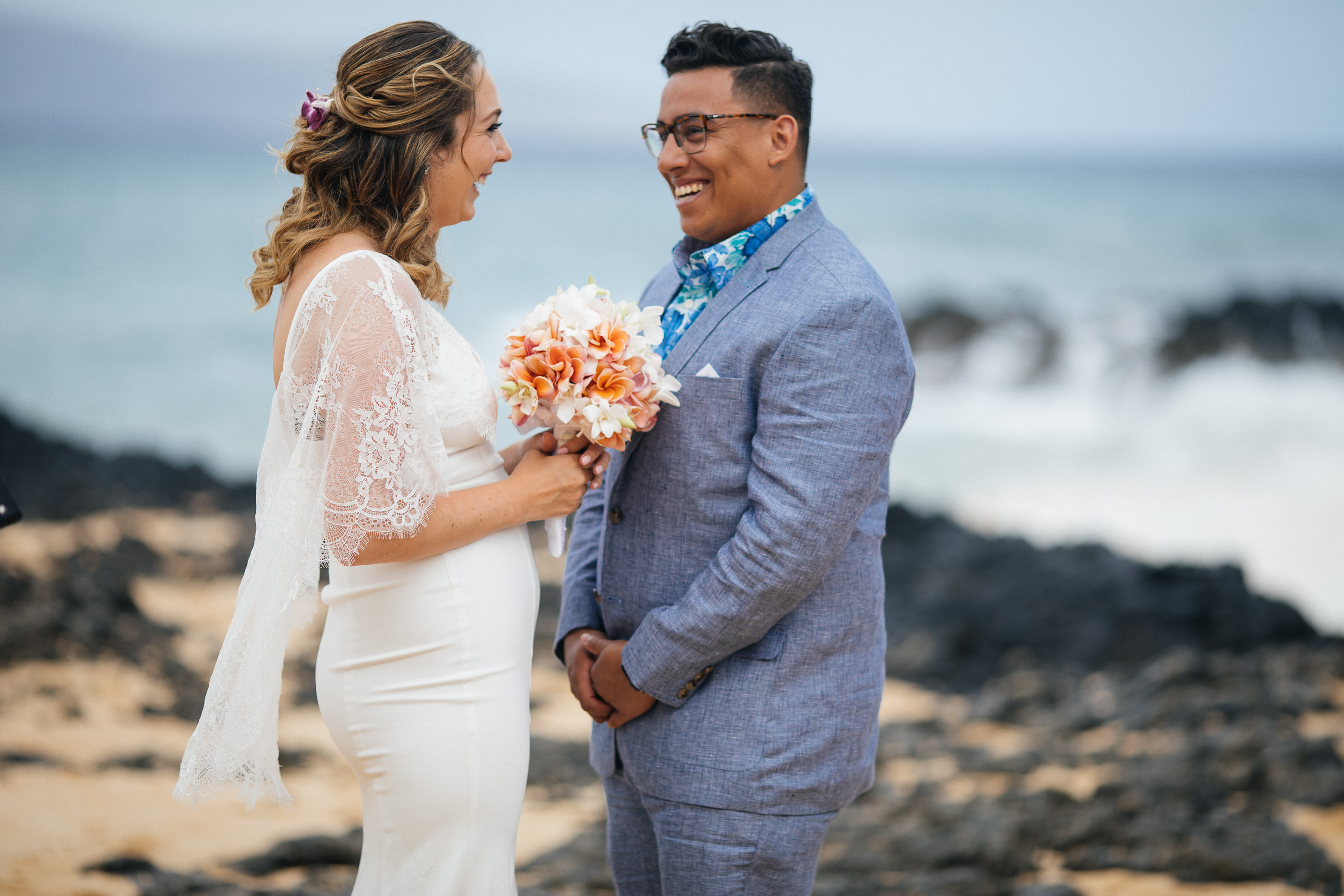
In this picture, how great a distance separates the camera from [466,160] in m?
2.18

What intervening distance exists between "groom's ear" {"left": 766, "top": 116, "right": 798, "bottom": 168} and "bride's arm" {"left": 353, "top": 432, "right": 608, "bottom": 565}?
756 mm

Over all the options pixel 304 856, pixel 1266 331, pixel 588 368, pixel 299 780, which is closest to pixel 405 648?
pixel 588 368

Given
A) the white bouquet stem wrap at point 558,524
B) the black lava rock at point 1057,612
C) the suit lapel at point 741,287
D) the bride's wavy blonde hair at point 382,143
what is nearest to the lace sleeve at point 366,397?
the bride's wavy blonde hair at point 382,143

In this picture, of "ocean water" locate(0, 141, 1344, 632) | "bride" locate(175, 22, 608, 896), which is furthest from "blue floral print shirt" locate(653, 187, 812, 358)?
"ocean water" locate(0, 141, 1344, 632)

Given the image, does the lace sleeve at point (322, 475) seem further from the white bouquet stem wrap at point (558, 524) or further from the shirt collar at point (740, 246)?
the shirt collar at point (740, 246)

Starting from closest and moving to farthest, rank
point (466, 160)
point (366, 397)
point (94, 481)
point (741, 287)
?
Result: point (366, 397), point (466, 160), point (741, 287), point (94, 481)

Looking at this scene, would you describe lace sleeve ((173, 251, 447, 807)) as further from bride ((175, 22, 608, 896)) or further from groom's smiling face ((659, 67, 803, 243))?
groom's smiling face ((659, 67, 803, 243))

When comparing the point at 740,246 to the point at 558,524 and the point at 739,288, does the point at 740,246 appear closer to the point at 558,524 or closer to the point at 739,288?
the point at 739,288

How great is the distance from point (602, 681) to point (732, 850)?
1.47 feet

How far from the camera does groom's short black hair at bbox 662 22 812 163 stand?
2.34 m

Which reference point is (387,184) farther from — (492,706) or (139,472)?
(139,472)

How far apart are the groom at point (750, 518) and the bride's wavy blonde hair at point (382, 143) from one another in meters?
0.53

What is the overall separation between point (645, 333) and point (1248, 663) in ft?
18.1

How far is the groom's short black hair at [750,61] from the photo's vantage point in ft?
7.69
